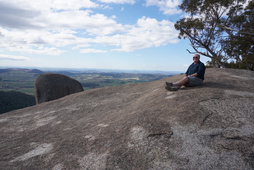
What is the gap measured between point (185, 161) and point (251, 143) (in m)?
2.10

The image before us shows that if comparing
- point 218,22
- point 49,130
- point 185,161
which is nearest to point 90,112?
point 49,130

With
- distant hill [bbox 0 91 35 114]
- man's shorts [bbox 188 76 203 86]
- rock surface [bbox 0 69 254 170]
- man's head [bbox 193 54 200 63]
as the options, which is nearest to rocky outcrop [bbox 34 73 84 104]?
rock surface [bbox 0 69 254 170]

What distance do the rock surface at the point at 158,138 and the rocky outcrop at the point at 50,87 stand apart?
40.3ft

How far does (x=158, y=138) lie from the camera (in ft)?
19.1

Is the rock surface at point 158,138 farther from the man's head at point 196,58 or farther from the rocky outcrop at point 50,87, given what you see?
the rocky outcrop at point 50,87

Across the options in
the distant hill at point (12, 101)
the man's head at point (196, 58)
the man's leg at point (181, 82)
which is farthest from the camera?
the distant hill at point (12, 101)

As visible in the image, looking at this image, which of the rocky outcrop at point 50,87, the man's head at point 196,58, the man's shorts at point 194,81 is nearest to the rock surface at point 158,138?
the man's shorts at point 194,81

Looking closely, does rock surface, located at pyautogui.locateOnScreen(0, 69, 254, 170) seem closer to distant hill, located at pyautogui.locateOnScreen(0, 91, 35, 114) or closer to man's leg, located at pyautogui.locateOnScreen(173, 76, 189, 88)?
man's leg, located at pyautogui.locateOnScreen(173, 76, 189, 88)

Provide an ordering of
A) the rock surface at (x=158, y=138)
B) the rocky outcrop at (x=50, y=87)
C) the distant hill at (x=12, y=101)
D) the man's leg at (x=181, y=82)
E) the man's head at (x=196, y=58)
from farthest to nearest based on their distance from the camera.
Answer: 1. the distant hill at (x=12, y=101)
2. the rocky outcrop at (x=50, y=87)
3. the man's head at (x=196, y=58)
4. the man's leg at (x=181, y=82)
5. the rock surface at (x=158, y=138)

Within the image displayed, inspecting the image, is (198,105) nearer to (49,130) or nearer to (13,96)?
(49,130)

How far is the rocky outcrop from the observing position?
2192 centimetres

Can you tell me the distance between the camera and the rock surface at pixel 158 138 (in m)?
5.00

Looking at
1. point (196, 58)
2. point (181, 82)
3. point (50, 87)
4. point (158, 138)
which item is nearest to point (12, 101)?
point (50, 87)

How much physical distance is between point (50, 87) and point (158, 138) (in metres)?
19.5
